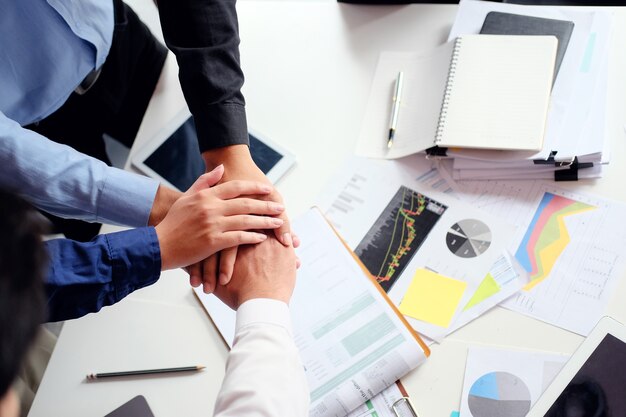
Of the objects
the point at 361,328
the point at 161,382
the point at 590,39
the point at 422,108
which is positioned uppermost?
the point at 590,39

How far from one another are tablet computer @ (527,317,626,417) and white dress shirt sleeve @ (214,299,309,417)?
1.13 ft

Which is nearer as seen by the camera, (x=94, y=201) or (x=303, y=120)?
(x=94, y=201)

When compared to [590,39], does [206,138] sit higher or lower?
lower

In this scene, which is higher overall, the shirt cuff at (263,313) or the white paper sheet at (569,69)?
the white paper sheet at (569,69)

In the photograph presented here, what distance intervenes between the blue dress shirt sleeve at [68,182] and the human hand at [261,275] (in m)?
0.20

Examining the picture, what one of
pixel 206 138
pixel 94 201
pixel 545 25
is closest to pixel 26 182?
pixel 94 201

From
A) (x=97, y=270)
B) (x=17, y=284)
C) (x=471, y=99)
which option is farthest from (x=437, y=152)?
(x=17, y=284)

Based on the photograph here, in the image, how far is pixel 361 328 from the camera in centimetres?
95

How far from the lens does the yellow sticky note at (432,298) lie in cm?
96

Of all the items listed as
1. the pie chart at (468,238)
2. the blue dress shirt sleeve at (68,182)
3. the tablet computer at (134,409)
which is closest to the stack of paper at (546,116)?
the pie chart at (468,238)

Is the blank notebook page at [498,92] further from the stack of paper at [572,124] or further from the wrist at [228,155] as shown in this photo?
the wrist at [228,155]

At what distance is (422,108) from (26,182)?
743 mm

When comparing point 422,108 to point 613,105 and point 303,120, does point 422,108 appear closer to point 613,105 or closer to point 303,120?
point 303,120

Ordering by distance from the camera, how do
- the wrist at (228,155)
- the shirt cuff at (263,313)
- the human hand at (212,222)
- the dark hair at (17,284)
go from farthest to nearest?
the wrist at (228,155) < the human hand at (212,222) < the shirt cuff at (263,313) < the dark hair at (17,284)
